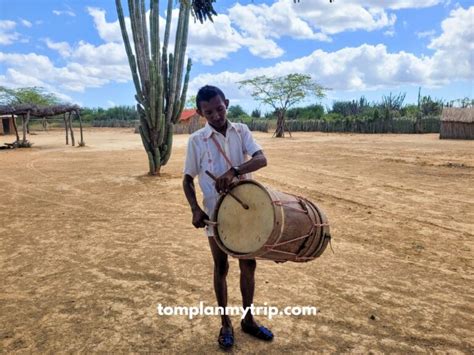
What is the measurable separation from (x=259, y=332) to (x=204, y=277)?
116 centimetres

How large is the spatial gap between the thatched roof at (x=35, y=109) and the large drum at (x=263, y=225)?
20995 millimetres

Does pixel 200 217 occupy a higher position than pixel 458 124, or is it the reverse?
pixel 458 124

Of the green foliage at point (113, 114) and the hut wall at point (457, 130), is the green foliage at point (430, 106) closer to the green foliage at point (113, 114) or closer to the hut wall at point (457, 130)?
the hut wall at point (457, 130)

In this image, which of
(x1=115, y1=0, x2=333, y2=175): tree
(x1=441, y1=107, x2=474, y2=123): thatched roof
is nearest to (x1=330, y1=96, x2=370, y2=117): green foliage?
(x1=441, y1=107, x2=474, y2=123): thatched roof

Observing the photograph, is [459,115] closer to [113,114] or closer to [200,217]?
[200,217]

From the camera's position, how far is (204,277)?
12.7ft

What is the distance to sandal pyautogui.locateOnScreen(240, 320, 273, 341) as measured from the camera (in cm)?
277

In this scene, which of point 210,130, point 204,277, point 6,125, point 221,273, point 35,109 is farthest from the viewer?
point 6,125

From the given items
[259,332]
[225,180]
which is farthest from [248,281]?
[225,180]

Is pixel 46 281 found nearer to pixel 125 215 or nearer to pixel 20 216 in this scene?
pixel 125 215

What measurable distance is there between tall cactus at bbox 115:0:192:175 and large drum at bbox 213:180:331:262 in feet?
25.8

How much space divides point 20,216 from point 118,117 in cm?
5519

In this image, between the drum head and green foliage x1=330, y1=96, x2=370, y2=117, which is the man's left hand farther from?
green foliage x1=330, y1=96, x2=370, y2=117

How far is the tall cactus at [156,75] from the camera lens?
9.81 metres
